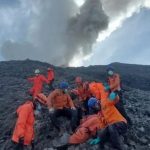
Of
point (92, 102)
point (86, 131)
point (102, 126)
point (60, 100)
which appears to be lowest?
point (86, 131)

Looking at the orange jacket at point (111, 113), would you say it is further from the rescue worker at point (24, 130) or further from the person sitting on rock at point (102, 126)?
the rescue worker at point (24, 130)

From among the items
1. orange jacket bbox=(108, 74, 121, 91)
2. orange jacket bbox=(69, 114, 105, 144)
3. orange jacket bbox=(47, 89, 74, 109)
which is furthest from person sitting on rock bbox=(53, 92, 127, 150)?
orange jacket bbox=(108, 74, 121, 91)

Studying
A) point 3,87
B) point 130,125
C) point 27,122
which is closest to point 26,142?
point 27,122

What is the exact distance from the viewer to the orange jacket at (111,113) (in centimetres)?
1467

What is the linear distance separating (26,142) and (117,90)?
17.5 feet

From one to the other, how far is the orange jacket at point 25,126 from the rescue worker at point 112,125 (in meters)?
2.56

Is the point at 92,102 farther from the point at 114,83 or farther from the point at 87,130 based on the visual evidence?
the point at 114,83

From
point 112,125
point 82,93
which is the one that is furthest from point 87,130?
point 82,93

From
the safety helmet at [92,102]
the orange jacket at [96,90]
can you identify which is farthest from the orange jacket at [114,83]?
the safety helmet at [92,102]

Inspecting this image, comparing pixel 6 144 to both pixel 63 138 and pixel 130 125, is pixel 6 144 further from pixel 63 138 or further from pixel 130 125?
pixel 130 125

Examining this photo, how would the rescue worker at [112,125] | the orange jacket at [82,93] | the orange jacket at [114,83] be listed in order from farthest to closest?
the orange jacket at [82,93]
the orange jacket at [114,83]
the rescue worker at [112,125]

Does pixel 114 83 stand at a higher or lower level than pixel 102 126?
higher

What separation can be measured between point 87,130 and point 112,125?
4.55 feet

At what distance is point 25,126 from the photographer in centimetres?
1526
